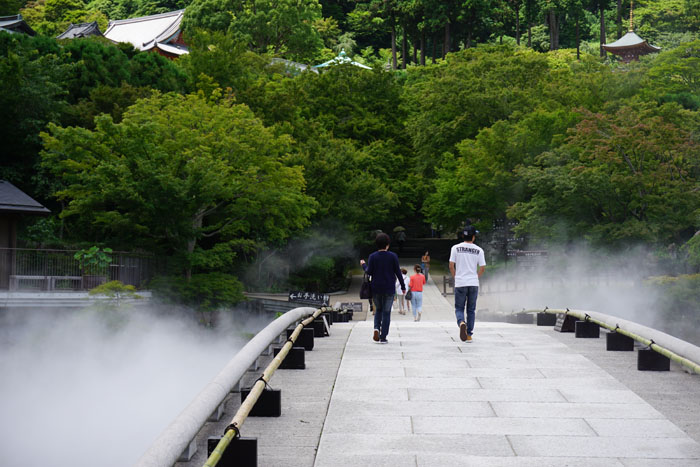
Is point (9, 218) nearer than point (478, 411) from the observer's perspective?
No

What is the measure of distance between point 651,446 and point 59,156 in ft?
91.0

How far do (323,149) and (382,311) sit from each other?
2810 centimetres

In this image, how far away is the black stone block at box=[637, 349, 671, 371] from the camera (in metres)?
8.70

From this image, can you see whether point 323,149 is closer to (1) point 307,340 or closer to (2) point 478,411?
(1) point 307,340

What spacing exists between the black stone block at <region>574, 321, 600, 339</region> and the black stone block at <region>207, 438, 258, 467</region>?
28.0 ft

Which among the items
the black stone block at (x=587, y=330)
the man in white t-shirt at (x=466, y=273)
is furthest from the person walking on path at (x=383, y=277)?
the black stone block at (x=587, y=330)

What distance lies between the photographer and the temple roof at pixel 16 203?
26.4 m

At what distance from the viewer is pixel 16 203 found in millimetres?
26844

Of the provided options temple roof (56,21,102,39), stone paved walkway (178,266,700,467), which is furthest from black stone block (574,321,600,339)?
temple roof (56,21,102,39)

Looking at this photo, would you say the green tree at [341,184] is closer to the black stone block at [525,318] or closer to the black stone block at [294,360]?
the black stone block at [525,318]

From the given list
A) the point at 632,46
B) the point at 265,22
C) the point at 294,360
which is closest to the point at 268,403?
the point at 294,360

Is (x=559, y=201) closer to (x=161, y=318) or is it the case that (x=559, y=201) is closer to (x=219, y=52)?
(x=161, y=318)

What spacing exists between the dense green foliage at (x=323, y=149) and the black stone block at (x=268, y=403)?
67.6 ft

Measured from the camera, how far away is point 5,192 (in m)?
27.9
